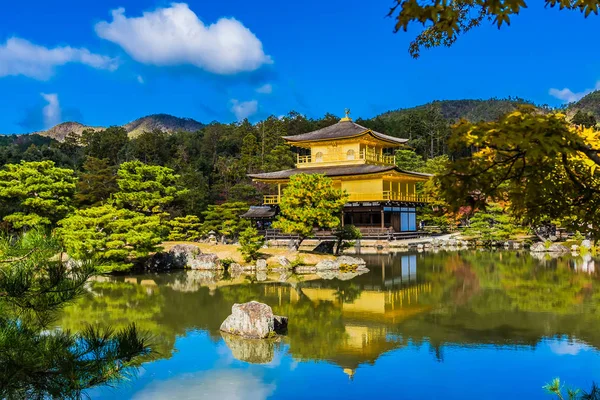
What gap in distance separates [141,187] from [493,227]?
713 inches

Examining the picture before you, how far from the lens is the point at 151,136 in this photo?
50781 millimetres

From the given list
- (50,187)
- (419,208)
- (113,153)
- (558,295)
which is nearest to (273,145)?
(113,153)

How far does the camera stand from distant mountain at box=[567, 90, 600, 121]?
279 ft

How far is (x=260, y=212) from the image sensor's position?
101 ft

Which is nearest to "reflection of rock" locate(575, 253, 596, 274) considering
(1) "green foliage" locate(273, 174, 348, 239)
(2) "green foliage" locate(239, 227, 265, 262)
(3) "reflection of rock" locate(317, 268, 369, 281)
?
(3) "reflection of rock" locate(317, 268, 369, 281)

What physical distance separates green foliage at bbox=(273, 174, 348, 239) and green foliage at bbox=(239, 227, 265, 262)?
1.22m

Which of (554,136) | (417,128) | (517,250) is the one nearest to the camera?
(554,136)

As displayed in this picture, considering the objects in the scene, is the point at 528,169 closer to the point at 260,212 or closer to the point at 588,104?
the point at 260,212

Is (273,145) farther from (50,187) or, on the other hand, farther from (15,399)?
(15,399)

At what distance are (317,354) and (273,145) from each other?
43974 mm

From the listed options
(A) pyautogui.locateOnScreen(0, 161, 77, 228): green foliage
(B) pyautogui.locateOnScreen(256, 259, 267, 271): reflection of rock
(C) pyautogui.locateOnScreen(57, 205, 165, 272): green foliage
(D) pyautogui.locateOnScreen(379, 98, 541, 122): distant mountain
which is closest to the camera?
(C) pyautogui.locateOnScreen(57, 205, 165, 272): green foliage

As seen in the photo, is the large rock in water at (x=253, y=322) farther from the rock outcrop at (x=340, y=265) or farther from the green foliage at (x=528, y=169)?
the rock outcrop at (x=340, y=265)

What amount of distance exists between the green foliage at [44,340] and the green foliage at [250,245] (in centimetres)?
1494

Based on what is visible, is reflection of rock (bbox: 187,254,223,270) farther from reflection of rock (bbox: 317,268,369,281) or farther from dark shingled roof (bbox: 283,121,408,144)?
dark shingled roof (bbox: 283,121,408,144)
